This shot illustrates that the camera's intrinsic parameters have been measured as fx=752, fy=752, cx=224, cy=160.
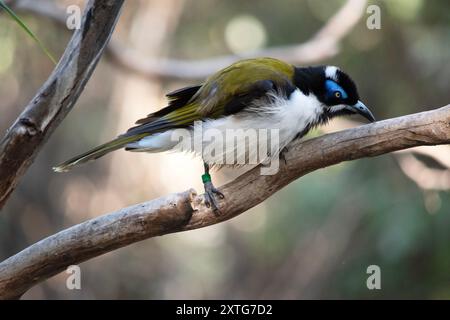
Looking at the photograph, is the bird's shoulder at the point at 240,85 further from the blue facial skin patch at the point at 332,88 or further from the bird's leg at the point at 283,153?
the bird's leg at the point at 283,153

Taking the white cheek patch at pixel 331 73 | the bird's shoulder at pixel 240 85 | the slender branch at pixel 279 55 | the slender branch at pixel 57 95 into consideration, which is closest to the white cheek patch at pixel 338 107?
the white cheek patch at pixel 331 73

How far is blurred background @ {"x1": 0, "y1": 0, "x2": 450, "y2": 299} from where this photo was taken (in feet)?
21.1

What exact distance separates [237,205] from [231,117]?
1.67 feet

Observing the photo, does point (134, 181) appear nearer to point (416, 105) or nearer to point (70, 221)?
point (70, 221)

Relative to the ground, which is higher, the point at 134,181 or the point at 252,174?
the point at 134,181

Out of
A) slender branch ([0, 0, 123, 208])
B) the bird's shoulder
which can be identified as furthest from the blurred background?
slender branch ([0, 0, 123, 208])

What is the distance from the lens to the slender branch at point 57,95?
3025 millimetres

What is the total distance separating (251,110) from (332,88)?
423mm

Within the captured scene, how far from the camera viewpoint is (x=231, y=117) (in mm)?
3693

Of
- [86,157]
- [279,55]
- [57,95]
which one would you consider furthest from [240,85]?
[279,55]

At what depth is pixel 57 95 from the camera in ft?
10.0

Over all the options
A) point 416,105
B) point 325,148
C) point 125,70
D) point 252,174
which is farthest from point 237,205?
point 416,105

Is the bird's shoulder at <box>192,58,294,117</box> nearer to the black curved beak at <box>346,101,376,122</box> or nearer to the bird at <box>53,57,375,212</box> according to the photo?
the bird at <box>53,57,375,212</box>

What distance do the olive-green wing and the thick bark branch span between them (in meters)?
0.54
